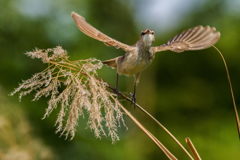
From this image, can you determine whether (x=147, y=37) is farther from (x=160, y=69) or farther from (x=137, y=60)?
(x=160, y=69)

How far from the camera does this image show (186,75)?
5895mm

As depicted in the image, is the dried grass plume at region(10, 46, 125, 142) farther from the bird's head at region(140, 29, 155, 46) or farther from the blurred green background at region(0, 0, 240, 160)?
the blurred green background at region(0, 0, 240, 160)

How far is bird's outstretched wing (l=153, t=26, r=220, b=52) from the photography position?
97cm

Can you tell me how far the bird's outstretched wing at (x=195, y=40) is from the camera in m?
0.97

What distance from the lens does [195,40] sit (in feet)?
3.76

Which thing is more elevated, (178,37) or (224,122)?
(224,122)

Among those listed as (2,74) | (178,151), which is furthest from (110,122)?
(2,74)

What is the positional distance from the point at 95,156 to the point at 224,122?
2902mm

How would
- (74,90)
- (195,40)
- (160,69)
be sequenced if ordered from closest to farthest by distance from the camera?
1. (74,90)
2. (195,40)
3. (160,69)

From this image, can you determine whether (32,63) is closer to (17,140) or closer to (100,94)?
(17,140)

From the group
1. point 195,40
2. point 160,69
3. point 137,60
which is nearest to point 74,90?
point 137,60

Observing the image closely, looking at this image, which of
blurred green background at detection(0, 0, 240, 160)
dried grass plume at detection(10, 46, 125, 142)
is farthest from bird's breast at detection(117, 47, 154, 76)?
blurred green background at detection(0, 0, 240, 160)

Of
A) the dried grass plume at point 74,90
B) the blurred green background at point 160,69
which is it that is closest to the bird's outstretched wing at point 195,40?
the dried grass plume at point 74,90

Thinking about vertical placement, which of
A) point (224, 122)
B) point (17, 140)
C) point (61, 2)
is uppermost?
point (61, 2)
